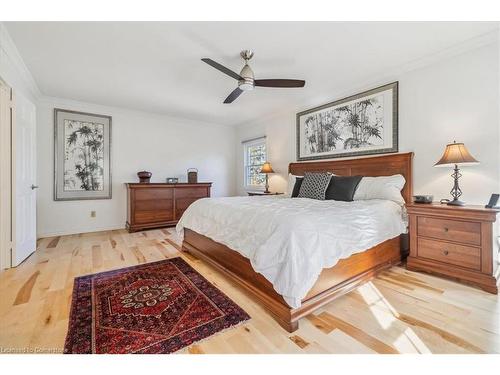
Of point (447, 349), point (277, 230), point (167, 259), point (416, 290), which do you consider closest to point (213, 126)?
→ point (167, 259)

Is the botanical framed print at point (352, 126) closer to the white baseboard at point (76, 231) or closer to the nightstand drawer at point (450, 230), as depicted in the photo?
the nightstand drawer at point (450, 230)

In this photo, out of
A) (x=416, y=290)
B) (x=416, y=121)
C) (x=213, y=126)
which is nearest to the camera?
(x=416, y=290)

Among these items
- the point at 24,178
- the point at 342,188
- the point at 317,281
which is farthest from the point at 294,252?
the point at 24,178

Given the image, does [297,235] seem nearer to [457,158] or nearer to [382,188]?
[382,188]

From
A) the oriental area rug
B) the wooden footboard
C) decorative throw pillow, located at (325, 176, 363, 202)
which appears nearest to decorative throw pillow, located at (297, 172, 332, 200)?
decorative throw pillow, located at (325, 176, 363, 202)

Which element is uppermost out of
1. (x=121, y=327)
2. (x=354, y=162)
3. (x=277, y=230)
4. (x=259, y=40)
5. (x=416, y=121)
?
(x=259, y=40)

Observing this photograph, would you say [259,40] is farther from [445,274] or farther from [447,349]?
[445,274]

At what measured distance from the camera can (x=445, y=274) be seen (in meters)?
2.26

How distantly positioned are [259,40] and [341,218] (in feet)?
6.24

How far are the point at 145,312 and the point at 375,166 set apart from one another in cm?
316

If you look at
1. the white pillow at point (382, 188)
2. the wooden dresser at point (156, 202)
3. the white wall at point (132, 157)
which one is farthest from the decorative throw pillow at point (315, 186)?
the white wall at point (132, 157)

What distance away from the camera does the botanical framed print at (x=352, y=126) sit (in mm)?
3094

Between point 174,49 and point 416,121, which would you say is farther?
point 416,121

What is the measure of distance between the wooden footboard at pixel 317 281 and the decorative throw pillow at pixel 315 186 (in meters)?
0.94
